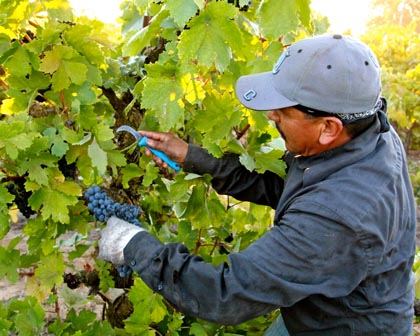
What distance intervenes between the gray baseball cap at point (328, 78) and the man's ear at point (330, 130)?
0.11 ft

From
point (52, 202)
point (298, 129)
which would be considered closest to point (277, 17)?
point (298, 129)

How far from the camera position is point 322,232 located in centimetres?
155

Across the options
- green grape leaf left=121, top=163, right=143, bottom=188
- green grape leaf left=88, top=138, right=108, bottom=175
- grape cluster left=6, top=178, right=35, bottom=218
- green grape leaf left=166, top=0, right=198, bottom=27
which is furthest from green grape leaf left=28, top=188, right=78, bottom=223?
green grape leaf left=166, top=0, right=198, bottom=27

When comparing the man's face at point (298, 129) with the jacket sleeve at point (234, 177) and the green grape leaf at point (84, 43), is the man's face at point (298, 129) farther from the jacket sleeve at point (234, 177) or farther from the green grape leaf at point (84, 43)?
the green grape leaf at point (84, 43)

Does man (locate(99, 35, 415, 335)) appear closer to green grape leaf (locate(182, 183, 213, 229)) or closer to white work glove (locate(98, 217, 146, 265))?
white work glove (locate(98, 217, 146, 265))

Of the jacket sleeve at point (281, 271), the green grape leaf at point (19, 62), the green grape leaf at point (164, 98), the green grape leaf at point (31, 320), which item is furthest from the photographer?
the green grape leaf at point (31, 320)

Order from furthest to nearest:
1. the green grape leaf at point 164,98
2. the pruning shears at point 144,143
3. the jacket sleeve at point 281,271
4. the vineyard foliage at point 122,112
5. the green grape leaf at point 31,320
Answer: the green grape leaf at point 31,320 → the pruning shears at point 144,143 → the green grape leaf at point 164,98 → the vineyard foliage at point 122,112 → the jacket sleeve at point 281,271

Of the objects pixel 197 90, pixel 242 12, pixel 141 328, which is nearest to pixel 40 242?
pixel 141 328

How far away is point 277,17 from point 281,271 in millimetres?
832

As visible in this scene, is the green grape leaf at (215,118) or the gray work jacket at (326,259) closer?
the gray work jacket at (326,259)

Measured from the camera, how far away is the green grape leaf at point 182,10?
165cm

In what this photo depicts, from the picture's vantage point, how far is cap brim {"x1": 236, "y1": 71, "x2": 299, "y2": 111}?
5.80 ft

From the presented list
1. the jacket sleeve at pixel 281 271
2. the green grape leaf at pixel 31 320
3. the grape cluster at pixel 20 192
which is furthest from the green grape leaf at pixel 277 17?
the green grape leaf at pixel 31 320

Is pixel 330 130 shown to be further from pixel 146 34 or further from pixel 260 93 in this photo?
pixel 146 34
